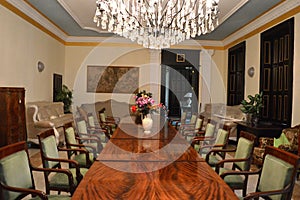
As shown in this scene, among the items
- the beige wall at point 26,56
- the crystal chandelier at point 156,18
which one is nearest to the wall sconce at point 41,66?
the beige wall at point 26,56

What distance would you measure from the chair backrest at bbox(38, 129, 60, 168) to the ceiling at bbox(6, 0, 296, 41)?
374 centimetres

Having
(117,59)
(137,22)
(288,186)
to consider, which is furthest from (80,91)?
(288,186)

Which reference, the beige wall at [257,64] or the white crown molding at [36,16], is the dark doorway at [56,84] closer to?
the white crown molding at [36,16]

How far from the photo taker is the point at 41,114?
639cm

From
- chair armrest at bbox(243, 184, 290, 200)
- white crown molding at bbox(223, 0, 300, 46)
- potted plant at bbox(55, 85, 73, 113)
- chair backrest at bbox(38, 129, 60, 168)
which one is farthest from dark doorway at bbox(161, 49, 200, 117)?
chair armrest at bbox(243, 184, 290, 200)

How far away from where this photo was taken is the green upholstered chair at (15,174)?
1814 mm

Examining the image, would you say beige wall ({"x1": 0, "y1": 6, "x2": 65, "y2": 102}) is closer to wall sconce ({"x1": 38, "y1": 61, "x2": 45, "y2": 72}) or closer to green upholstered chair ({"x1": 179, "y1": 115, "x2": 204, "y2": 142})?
wall sconce ({"x1": 38, "y1": 61, "x2": 45, "y2": 72})

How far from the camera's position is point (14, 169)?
1966 millimetres

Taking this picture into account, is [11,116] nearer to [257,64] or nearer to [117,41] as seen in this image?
[117,41]

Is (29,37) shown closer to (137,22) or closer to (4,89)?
(4,89)

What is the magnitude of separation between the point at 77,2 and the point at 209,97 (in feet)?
18.0

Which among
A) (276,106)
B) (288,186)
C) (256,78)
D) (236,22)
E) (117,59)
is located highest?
(236,22)

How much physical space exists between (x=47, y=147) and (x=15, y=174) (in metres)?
0.69

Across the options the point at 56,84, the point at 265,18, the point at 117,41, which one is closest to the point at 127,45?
the point at 117,41
